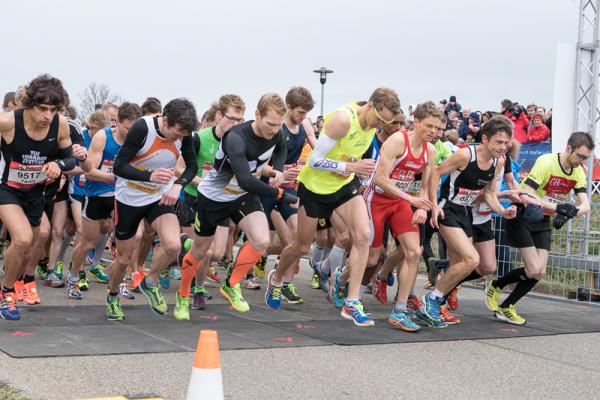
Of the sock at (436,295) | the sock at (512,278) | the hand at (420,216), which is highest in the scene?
the hand at (420,216)

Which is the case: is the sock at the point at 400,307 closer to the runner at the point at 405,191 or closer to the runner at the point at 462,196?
the runner at the point at 405,191

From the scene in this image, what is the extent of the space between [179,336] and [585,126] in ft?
23.4

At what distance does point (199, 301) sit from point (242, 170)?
1818 mm

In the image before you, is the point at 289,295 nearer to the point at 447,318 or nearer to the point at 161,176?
the point at 447,318

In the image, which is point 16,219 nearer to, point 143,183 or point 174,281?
point 143,183

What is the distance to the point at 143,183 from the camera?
7473 millimetres

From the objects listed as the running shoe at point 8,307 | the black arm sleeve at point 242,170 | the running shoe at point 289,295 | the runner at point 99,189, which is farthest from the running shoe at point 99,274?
the black arm sleeve at point 242,170

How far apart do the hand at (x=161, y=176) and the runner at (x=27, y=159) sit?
0.80 metres

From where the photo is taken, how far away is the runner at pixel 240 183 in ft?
24.7

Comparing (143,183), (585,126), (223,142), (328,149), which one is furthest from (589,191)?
(143,183)

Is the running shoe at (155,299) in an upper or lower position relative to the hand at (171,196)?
lower

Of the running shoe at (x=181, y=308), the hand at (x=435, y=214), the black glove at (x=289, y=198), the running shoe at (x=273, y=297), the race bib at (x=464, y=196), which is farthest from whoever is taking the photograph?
the black glove at (x=289, y=198)

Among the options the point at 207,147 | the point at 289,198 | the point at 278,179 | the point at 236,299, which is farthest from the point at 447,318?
the point at 207,147

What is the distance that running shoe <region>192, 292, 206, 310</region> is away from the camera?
28.2 ft
